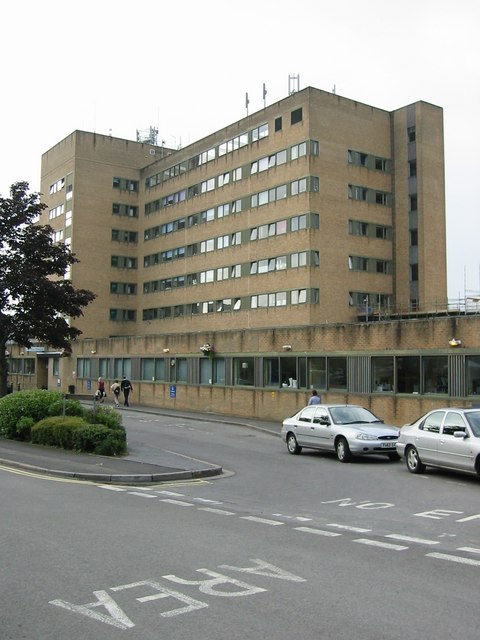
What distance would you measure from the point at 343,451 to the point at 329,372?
11.3 metres

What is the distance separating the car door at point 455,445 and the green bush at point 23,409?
1244 cm

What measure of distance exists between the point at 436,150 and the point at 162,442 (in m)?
42.1

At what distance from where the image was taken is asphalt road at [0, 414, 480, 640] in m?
5.39

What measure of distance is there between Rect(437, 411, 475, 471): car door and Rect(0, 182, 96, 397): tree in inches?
814

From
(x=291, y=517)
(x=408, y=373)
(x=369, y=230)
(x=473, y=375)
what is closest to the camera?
(x=291, y=517)

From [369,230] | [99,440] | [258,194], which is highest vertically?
[258,194]

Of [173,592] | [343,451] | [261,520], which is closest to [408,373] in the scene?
[343,451]

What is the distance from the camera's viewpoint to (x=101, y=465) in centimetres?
1625

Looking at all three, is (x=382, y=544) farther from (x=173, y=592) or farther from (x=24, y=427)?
(x=24, y=427)

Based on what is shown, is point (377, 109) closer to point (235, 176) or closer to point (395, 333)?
point (235, 176)

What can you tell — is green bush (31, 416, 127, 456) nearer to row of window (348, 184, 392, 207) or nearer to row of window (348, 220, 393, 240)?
row of window (348, 220, 393, 240)

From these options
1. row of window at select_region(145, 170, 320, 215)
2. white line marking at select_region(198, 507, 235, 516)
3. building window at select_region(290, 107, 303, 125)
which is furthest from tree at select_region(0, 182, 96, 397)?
building window at select_region(290, 107, 303, 125)

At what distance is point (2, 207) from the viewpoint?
31406 millimetres

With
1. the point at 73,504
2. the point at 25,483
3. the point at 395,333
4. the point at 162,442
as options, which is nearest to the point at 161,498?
the point at 73,504
